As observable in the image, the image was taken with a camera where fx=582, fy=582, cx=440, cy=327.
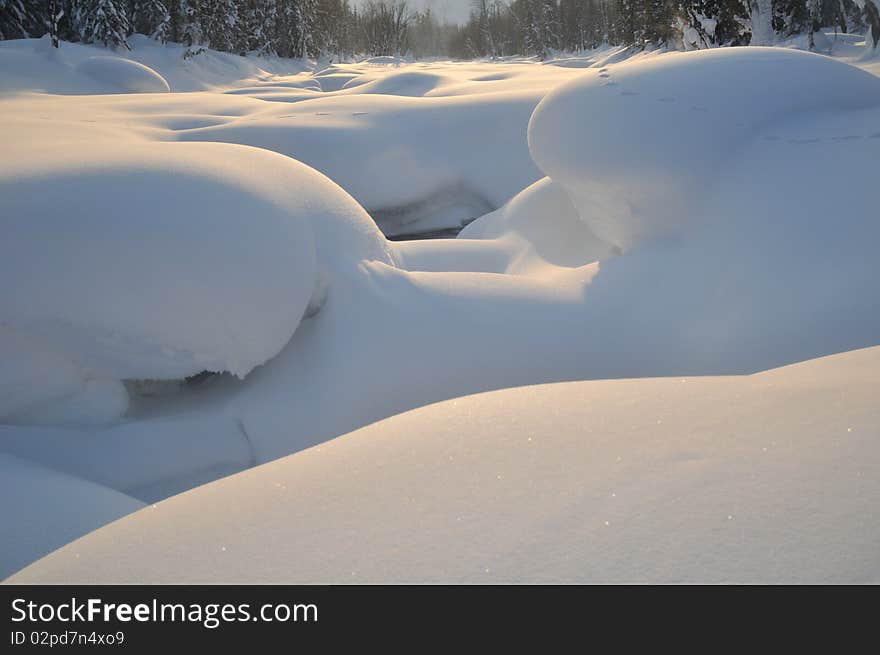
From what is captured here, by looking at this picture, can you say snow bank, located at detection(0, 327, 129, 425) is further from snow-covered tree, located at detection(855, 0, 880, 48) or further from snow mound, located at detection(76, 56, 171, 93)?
snow-covered tree, located at detection(855, 0, 880, 48)

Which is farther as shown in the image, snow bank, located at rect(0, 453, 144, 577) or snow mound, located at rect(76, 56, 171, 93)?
snow mound, located at rect(76, 56, 171, 93)

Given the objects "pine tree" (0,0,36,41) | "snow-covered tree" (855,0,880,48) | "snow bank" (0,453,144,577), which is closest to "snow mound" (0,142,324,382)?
"snow bank" (0,453,144,577)

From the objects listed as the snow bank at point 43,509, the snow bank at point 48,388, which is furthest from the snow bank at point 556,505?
the snow bank at point 48,388

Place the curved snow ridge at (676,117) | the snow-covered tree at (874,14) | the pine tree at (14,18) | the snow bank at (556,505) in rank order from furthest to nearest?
the pine tree at (14,18)
the snow-covered tree at (874,14)
the curved snow ridge at (676,117)
the snow bank at (556,505)

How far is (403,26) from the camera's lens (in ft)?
140

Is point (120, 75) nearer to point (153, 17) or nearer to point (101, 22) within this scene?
point (101, 22)

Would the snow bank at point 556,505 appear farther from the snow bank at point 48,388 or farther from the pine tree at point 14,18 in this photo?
the pine tree at point 14,18

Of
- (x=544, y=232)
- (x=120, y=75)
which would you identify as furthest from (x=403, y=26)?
(x=544, y=232)

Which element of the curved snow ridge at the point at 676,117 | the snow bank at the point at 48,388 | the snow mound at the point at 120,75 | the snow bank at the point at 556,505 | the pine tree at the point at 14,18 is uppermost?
the pine tree at the point at 14,18

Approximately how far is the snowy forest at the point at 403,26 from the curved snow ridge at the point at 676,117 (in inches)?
266

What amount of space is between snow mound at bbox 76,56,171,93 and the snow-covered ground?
6.71m

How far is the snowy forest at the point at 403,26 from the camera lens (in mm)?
9102

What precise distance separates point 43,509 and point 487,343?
134 cm

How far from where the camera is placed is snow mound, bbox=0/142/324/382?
5.44 ft
